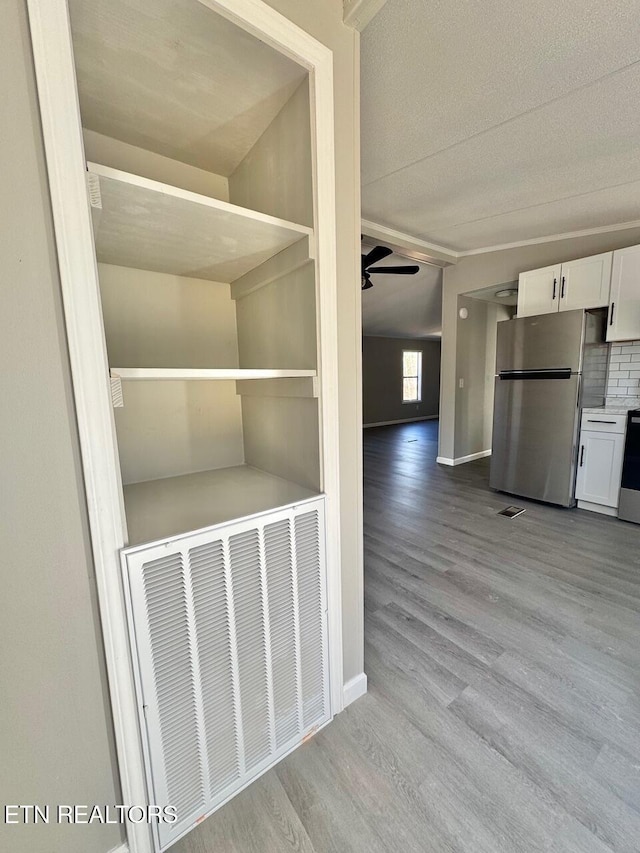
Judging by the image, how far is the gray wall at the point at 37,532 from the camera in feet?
2.28

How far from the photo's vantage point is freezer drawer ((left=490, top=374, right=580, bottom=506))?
10.7ft

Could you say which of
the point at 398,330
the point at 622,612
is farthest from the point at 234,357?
the point at 398,330

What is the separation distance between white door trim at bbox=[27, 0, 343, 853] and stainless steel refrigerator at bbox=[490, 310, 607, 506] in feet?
9.91

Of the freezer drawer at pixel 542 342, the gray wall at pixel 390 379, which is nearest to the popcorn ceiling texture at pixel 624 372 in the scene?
the freezer drawer at pixel 542 342

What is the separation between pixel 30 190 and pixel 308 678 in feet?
5.19

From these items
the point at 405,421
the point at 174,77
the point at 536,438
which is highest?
the point at 174,77

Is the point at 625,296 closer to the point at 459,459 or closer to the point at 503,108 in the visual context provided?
the point at 503,108

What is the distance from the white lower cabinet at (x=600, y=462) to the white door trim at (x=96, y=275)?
3296mm

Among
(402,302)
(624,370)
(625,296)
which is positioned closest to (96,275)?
(625,296)

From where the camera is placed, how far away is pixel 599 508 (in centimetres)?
326

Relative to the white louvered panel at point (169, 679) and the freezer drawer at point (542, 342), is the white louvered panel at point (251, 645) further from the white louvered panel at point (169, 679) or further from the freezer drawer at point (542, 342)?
the freezer drawer at point (542, 342)

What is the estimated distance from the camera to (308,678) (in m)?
1.26

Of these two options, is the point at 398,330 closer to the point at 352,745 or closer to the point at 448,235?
the point at 448,235

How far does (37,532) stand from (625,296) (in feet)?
13.6
